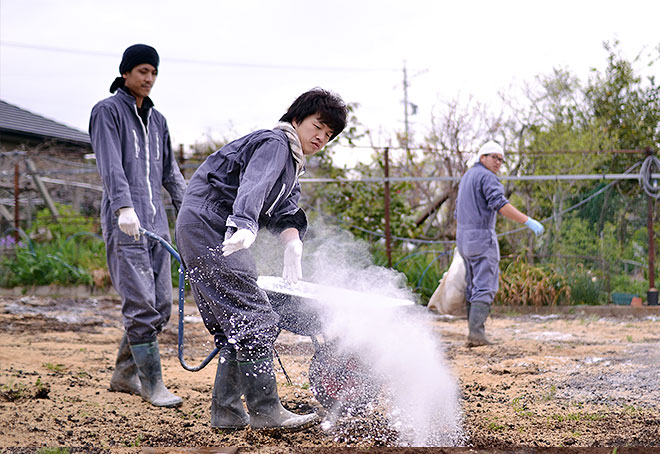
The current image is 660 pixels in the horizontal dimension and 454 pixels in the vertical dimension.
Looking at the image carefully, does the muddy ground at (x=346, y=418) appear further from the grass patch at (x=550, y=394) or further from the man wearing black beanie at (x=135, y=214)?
the man wearing black beanie at (x=135, y=214)

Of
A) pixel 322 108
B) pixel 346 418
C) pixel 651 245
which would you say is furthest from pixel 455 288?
pixel 322 108

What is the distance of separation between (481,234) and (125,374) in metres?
2.89

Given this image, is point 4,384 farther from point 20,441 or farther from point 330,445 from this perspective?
point 330,445

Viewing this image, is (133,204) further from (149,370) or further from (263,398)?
(263,398)

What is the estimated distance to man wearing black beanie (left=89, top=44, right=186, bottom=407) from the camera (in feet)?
10.3

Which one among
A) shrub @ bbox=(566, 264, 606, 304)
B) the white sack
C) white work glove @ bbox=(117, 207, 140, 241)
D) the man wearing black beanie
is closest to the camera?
white work glove @ bbox=(117, 207, 140, 241)

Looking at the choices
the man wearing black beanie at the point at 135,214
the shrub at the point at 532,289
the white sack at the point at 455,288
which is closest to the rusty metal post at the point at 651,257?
the shrub at the point at 532,289

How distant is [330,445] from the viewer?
2.48 m

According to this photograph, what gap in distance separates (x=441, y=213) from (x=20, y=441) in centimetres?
690

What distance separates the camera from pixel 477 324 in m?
5.01

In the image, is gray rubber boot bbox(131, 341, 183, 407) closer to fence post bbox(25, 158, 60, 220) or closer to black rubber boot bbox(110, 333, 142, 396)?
black rubber boot bbox(110, 333, 142, 396)

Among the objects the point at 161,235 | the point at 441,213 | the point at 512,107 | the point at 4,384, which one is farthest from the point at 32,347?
the point at 512,107

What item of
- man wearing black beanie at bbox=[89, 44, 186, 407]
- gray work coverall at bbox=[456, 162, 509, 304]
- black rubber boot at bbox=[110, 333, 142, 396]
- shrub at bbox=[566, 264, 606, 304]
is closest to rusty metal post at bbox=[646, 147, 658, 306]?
shrub at bbox=[566, 264, 606, 304]

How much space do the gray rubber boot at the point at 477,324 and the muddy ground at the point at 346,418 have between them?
0.10 m
